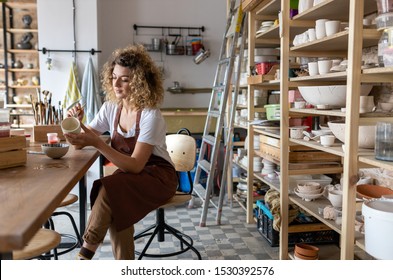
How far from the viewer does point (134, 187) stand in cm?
185

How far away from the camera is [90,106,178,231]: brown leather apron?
1779mm

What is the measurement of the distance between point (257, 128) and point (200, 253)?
1149 mm

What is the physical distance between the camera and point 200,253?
272 centimetres

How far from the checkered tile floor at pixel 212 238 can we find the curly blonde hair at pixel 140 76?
3.94 feet

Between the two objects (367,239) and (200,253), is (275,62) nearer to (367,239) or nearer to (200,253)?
(200,253)

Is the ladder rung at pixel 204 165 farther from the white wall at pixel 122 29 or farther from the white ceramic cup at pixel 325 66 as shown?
the white wall at pixel 122 29

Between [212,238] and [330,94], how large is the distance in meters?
1.53

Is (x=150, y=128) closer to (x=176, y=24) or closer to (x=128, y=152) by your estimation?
(x=128, y=152)

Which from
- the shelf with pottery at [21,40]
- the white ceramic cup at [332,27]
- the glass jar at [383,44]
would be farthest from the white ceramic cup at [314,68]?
the shelf with pottery at [21,40]

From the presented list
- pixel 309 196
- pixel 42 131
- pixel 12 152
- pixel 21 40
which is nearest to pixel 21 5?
pixel 21 40

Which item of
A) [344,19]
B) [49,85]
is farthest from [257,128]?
[49,85]

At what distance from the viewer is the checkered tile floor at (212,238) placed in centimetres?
270

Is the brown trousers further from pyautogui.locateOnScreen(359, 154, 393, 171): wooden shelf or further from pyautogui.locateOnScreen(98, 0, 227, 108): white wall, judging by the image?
pyautogui.locateOnScreen(98, 0, 227, 108): white wall

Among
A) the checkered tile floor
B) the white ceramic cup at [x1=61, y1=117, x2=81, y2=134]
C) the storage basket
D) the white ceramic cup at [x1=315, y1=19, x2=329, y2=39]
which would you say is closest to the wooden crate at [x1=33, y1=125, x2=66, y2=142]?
the white ceramic cup at [x1=61, y1=117, x2=81, y2=134]
